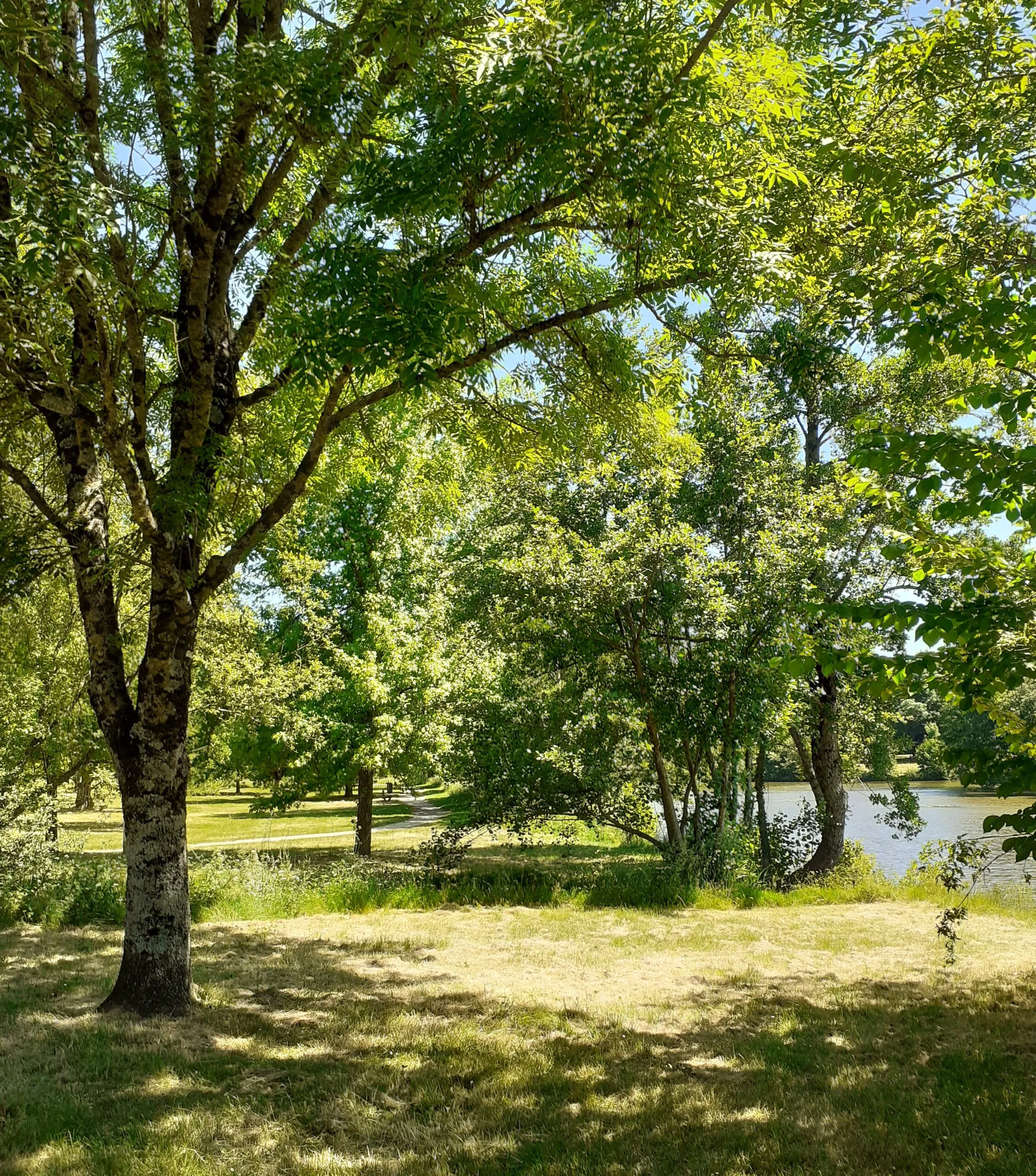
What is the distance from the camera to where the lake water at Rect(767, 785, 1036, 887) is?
16000 millimetres

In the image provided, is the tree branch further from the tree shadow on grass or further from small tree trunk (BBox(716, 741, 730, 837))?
small tree trunk (BBox(716, 741, 730, 837))

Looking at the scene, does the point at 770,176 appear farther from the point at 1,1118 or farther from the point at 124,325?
the point at 1,1118

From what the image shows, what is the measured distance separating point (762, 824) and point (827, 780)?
165cm

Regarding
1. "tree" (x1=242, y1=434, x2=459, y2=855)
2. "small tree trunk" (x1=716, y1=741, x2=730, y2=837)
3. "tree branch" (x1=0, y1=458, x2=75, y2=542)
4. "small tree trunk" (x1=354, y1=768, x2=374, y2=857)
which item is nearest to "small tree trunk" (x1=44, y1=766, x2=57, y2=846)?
"tree" (x1=242, y1=434, x2=459, y2=855)

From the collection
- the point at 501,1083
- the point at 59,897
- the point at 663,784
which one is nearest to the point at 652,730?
the point at 663,784

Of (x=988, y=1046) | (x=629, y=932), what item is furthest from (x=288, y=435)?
(x=988, y=1046)

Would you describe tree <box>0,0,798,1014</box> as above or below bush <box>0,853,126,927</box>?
above

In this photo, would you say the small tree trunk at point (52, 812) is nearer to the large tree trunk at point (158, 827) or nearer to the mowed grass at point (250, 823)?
the mowed grass at point (250, 823)

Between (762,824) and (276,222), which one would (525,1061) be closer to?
(276,222)

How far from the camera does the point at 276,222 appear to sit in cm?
688

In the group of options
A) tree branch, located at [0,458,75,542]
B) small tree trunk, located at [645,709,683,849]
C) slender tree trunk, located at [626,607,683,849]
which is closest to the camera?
tree branch, located at [0,458,75,542]

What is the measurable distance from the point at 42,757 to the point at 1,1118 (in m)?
11.0

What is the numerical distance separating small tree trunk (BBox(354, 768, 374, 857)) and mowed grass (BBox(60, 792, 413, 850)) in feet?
10.7

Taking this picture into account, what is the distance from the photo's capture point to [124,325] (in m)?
5.71
